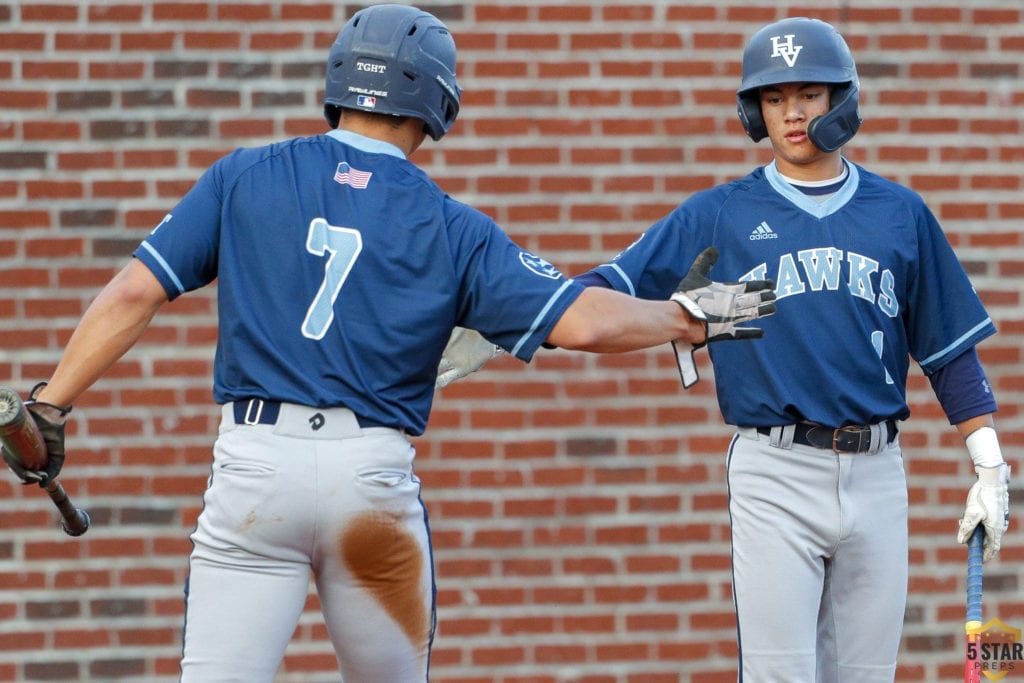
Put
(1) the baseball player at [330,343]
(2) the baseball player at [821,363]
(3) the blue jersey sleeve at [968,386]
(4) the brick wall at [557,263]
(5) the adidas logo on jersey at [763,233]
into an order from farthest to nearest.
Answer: (4) the brick wall at [557,263] → (3) the blue jersey sleeve at [968,386] → (5) the adidas logo on jersey at [763,233] → (2) the baseball player at [821,363] → (1) the baseball player at [330,343]

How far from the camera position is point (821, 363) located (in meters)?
3.83

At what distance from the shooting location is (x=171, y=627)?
529 centimetres

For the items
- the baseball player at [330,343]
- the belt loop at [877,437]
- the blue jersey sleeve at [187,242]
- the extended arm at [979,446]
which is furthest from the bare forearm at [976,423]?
the blue jersey sleeve at [187,242]

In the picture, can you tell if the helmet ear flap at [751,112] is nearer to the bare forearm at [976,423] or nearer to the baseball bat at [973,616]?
the bare forearm at [976,423]

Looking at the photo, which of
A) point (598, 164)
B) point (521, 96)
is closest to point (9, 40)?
point (521, 96)

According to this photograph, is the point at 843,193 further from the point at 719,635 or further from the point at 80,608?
the point at 80,608

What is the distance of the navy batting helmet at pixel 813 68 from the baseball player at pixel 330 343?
882 mm

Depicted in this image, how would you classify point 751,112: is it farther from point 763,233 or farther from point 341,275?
point 341,275

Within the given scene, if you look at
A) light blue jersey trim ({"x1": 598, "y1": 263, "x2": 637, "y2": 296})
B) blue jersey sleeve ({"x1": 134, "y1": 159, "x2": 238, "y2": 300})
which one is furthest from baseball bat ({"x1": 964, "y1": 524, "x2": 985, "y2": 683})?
blue jersey sleeve ({"x1": 134, "y1": 159, "x2": 238, "y2": 300})

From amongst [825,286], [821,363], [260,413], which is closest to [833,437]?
[821,363]

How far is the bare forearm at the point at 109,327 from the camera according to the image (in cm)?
328

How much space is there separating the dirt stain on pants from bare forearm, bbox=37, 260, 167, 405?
68cm

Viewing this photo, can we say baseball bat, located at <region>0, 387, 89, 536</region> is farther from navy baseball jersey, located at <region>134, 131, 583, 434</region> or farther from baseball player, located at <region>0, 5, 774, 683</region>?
navy baseball jersey, located at <region>134, 131, 583, 434</region>

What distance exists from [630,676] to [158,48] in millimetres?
2931
